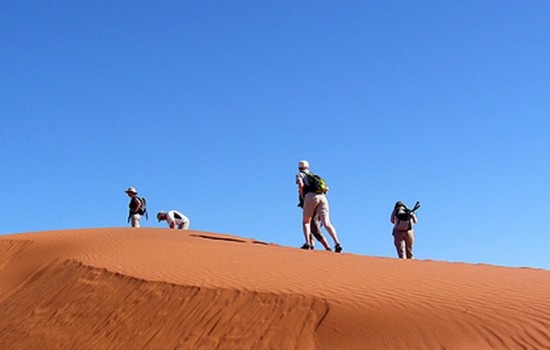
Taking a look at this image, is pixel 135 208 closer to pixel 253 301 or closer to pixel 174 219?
pixel 174 219

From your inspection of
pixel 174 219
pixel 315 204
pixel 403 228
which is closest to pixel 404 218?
pixel 403 228

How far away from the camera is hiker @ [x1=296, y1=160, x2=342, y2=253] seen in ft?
44.3

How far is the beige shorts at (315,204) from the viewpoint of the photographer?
44.2 feet

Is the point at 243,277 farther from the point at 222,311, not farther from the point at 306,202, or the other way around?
the point at 306,202

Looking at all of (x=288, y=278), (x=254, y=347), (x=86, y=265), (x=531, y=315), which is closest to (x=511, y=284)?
(x=531, y=315)

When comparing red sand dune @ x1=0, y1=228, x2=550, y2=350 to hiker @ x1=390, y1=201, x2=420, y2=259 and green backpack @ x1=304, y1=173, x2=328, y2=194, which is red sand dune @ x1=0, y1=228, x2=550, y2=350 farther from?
hiker @ x1=390, y1=201, x2=420, y2=259

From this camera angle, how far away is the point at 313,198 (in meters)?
13.4

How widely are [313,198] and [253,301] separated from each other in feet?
16.2

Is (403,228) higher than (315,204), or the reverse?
(403,228)

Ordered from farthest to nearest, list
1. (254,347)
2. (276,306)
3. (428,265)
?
(428,265)
(276,306)
(254,347)

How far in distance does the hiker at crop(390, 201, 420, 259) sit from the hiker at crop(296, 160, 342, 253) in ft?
7.58

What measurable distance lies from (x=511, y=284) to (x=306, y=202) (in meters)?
5.20

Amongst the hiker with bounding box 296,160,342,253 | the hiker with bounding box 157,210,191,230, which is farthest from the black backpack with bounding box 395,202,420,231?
the hiker with bounding box 157,210,191,230

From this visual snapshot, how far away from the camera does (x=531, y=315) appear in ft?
23.2
